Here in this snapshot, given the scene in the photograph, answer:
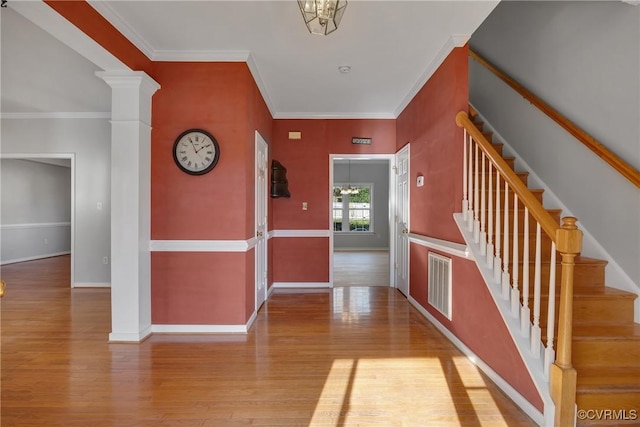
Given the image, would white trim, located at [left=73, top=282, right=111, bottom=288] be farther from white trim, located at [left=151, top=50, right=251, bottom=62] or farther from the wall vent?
the wall vent

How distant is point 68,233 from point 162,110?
780cm

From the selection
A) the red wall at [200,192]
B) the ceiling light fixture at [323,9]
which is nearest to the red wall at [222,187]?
the red wall at [200,192]

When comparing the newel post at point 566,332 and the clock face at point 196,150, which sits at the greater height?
the clock face at point 196,150

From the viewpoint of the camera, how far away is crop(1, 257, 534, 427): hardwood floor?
191cm

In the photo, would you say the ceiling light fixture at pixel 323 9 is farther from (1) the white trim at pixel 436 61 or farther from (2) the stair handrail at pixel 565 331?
(2) the stair handrail at pixel 565 331

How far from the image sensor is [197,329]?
3.17 meters

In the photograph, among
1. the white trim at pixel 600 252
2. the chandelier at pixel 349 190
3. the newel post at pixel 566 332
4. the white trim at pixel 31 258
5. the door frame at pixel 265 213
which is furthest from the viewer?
the chandelier at pixel 349 190

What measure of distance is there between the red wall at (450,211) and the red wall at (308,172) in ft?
3.20

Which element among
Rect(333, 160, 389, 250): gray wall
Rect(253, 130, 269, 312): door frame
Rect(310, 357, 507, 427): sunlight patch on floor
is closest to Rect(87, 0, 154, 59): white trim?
Rect(253, 130, 269, 312): door frame

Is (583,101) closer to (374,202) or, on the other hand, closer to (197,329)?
(197,329)

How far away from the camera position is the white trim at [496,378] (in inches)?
72.4

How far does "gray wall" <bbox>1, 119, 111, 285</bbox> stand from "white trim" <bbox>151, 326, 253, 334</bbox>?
8.59ft

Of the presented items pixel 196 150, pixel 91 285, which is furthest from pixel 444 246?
pixel 91 285

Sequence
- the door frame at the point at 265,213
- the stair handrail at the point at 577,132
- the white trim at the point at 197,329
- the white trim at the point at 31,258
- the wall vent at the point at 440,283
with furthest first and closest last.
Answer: the white trim at the point at 31,258, the door frame at the point at 265,213, the white trim at the point at 197,329, the wall vent at the point at 440,283, the stair handrail at the point at 577,132
